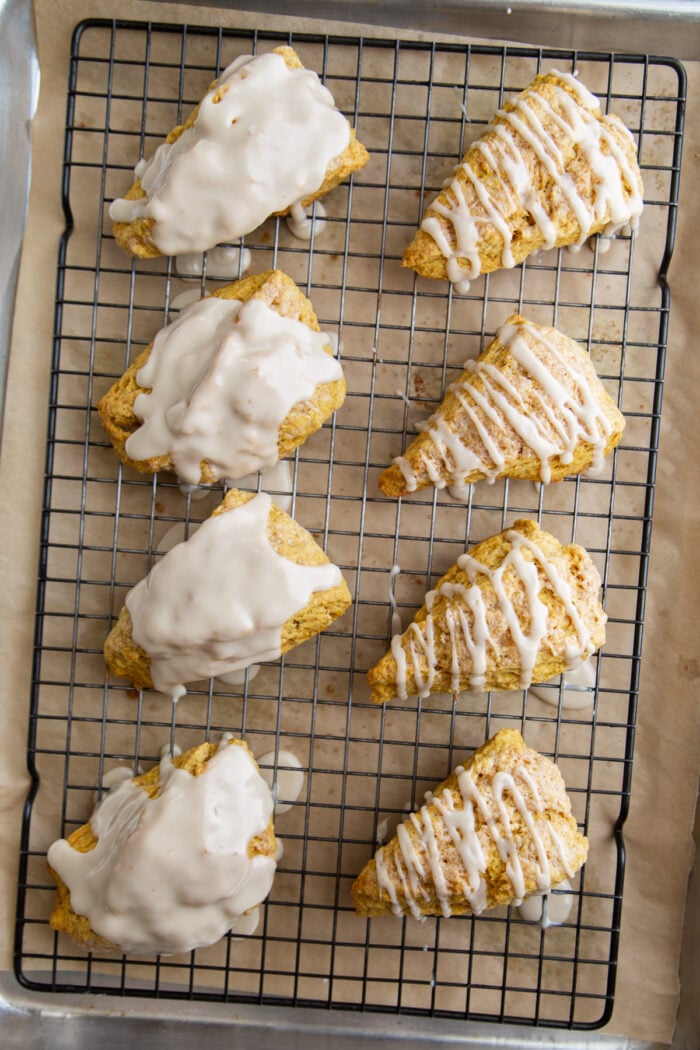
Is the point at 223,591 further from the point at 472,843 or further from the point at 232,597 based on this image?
the point at 472,843

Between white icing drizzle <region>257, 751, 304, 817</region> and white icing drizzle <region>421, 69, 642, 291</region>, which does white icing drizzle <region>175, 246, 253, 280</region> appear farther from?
white icing drizzle <region>257, 751, 304, 817</region>

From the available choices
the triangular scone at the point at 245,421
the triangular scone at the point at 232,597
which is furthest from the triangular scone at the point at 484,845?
the triangular scone at the point at 245,421

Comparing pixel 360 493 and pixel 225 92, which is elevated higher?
pixel 225 92

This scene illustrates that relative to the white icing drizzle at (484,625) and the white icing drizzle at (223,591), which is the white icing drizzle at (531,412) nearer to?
the white icing drizzle at (484,625)

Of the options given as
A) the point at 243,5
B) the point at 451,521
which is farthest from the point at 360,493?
the point at 243,5

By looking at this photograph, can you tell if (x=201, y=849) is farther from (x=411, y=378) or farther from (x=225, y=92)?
(x=225, y=92)

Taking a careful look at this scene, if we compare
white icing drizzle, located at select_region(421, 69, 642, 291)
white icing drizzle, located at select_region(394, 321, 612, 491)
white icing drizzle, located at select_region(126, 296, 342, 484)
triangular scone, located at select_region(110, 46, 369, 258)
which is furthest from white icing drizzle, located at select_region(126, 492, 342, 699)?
white icing drizzle, located at select_region(421, 69, 642, 291)

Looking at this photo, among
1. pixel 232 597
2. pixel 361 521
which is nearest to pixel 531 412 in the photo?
pixel 361 521
